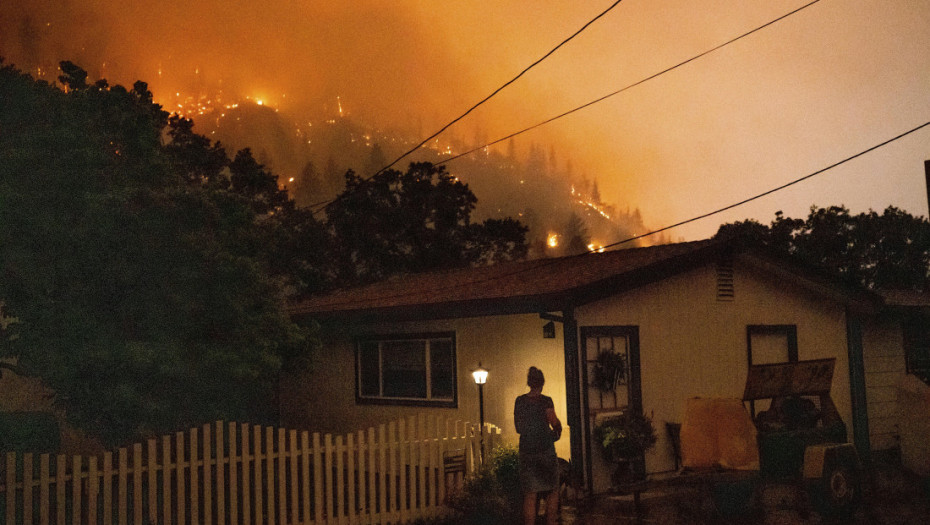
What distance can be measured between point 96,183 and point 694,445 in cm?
788

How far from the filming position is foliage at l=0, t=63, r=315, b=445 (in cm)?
1039

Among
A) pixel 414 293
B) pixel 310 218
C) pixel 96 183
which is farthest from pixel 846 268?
pixel 96 183

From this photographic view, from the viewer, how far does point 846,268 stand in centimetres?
4706

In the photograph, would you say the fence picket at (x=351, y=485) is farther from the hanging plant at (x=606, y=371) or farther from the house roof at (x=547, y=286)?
the hanging plant at (x=606, y=371)

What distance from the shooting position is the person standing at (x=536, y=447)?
859 centimetres

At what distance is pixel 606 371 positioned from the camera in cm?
1258

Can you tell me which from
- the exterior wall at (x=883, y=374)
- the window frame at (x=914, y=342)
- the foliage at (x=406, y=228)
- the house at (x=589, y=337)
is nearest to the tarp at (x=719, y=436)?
the house at (x=589, y=337)

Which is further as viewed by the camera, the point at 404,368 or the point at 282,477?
the point at 404,368

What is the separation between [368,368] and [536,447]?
7889 millimetres

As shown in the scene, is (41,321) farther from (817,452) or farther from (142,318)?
(817,452)

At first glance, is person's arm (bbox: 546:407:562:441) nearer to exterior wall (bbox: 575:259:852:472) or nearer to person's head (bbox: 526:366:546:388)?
person's head (bbox: 526:366:546:388)

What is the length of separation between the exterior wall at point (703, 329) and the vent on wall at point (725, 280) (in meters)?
0.12

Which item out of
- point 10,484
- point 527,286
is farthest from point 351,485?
point 527,286

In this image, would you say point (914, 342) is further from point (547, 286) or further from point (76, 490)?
point (76, 490)
